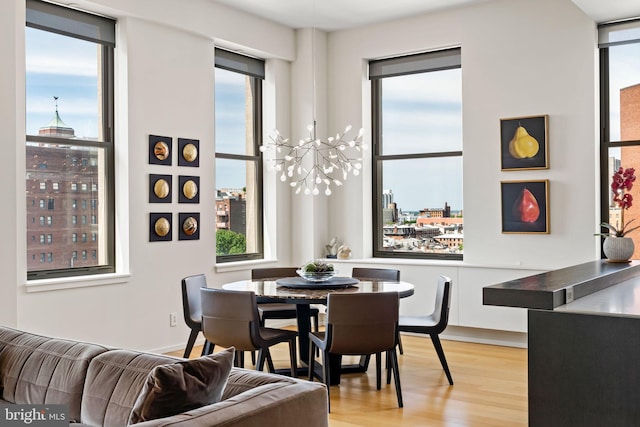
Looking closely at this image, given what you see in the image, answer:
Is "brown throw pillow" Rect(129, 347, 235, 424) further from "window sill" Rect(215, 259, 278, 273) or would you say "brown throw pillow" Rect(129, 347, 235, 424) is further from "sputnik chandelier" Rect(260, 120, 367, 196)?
"sputnik chandelier" Rect(260, 120, 367, 196)

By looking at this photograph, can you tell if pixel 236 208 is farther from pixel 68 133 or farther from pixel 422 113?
pixel 422 113

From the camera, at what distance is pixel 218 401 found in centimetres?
213

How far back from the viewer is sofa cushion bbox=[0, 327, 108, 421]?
256 cm

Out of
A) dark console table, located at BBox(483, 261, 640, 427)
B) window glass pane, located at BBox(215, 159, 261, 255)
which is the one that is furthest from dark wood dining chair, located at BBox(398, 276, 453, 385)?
window glass pane, located at BBox(215, 159, 261, 255)

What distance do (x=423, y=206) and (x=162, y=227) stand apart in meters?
2.68

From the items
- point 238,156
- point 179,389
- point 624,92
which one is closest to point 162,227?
point 238,156

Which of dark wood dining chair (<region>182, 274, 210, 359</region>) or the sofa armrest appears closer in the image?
the sofa armrest

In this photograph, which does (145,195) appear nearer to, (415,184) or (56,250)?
(56,250)

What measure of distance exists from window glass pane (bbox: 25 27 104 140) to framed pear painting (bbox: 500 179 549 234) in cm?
363

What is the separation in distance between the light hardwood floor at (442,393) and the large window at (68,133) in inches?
54.4

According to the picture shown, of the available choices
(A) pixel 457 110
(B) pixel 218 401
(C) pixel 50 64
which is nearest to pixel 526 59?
(A) pixel 457 110

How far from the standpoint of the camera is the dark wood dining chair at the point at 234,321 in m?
4.03

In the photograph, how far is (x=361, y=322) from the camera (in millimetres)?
3877

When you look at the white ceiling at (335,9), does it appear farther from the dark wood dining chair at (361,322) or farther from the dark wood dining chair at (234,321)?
the dark wood dining chair at (361,322)
